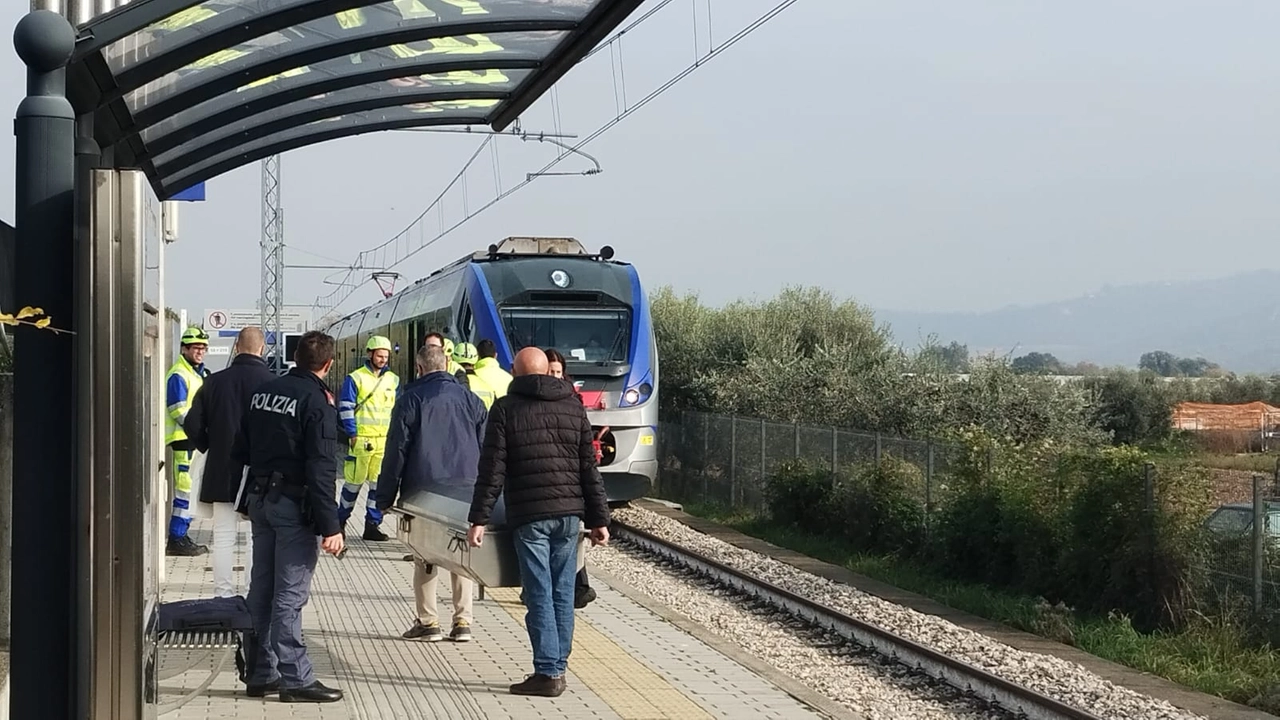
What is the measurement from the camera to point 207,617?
7453 millimetres

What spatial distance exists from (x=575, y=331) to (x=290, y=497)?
38.7ft

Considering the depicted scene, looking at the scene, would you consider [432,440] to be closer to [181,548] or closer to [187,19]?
[187,19]

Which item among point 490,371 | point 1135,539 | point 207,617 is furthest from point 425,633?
point 1135,539

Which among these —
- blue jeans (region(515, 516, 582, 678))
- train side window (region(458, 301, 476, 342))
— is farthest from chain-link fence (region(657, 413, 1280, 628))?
blue jeans (region(515, 516, 582, 678))

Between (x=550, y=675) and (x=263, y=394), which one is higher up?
(x=263, y=394)

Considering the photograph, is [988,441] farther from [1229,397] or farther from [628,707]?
[1229,397]

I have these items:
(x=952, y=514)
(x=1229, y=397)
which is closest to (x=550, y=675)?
(x=952, y=514)

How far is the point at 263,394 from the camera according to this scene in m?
7.57

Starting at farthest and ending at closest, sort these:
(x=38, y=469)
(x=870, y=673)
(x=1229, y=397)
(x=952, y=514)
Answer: (x=1229, y=397) < (x=952, y=514) < (x=870, y=673) < (x=38, y=469)

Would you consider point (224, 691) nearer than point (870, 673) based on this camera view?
Yes

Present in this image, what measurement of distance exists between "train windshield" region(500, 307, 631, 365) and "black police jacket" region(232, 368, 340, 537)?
1118 centimetres

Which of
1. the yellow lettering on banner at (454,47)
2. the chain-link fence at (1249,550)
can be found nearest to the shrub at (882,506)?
the chain-link fence at (1249,550)

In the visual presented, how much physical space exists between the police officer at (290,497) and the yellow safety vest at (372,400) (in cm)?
604

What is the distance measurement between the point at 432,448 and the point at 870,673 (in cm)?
340
